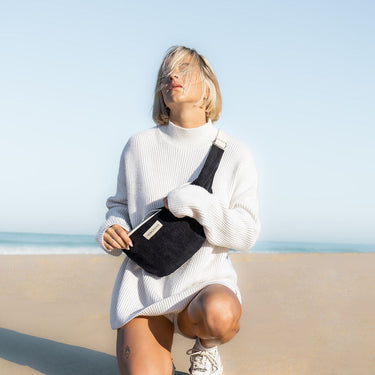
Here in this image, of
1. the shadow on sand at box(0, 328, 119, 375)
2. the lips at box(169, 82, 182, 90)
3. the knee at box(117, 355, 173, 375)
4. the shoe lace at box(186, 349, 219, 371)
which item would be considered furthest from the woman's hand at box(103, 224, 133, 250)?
the shadow on sand at box(0, 328, 119, 375)

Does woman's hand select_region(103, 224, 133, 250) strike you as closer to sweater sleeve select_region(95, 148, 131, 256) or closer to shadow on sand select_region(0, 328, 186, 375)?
sweater sleeve select_region(95, 148, 131, 256)

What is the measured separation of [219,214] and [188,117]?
0.60 meters

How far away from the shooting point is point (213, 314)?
6.68 feet

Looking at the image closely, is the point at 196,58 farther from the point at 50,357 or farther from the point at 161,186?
the point at 50,357

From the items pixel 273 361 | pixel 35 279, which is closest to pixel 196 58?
pixel 273 361

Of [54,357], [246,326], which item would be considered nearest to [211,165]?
[54,357]

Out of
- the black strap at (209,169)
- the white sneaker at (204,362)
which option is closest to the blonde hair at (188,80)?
the black strap at (209,169)

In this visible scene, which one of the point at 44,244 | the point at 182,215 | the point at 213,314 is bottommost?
the point at 44,244

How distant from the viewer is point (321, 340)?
3500mm

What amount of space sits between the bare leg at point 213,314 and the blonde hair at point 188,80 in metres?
0.99

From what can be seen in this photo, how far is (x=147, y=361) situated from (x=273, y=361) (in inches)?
46.2

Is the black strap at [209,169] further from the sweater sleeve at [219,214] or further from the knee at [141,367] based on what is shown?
the knee at [141,367]

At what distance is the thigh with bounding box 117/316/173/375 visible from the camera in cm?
212

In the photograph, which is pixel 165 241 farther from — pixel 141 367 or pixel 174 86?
pixel 174 86
